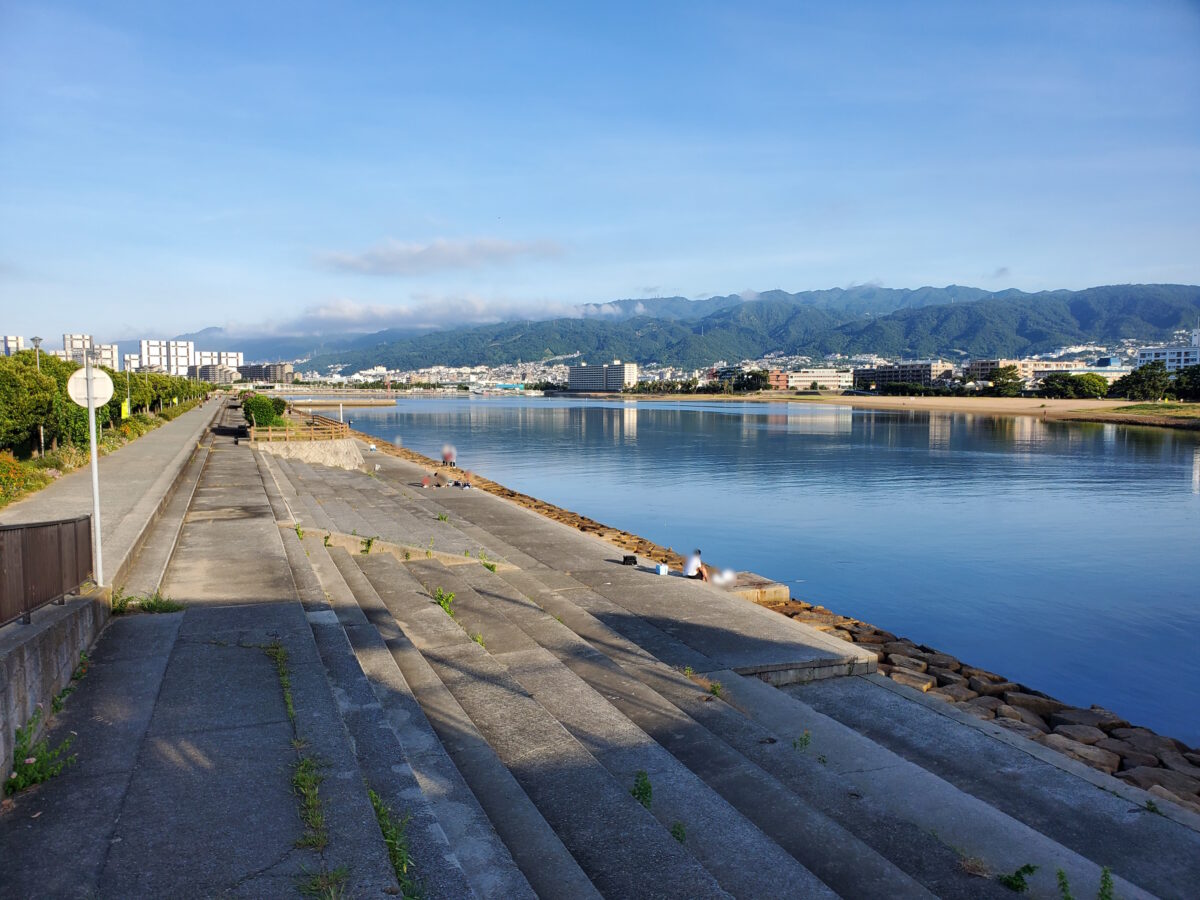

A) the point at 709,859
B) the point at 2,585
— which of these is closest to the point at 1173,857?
the point at 709,859

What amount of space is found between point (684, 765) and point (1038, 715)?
22.7ft

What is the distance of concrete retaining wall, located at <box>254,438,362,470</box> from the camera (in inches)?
1353

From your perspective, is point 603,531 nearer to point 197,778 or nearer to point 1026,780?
point 1026,780

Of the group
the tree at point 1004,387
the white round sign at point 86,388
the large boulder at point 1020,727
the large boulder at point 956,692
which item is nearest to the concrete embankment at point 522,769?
the large boulder at point 1020,727

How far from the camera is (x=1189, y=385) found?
112 meters

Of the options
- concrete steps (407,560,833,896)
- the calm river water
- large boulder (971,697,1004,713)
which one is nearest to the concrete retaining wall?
the calm river water

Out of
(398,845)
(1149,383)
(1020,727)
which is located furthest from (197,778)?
(1149,383)

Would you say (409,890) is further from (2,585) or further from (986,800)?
(986,800)

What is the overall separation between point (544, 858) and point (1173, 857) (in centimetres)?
468

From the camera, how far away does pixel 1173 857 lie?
5613 millimetres

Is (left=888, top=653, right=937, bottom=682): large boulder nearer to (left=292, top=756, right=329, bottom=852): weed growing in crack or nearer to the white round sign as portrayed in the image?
(left=292, top=756, right=329, bottom=852): weed growing in crack

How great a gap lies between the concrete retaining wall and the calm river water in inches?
317

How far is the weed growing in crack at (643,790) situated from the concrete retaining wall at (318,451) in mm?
31023

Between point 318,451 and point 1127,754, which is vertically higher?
point 318,451
